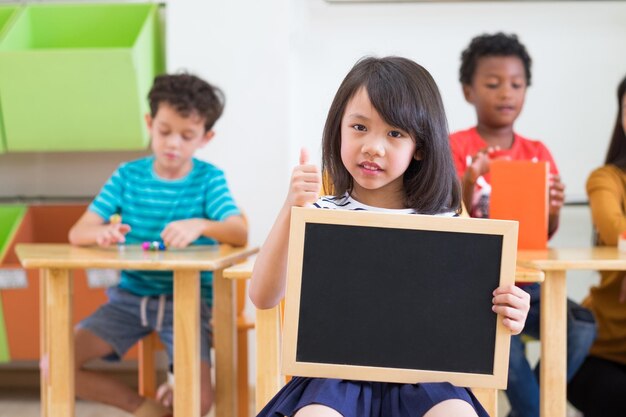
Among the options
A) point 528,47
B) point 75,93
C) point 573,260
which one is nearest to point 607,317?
point 573,260

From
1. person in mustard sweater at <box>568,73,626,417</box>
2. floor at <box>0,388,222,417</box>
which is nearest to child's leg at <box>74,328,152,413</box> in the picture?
floor at <box>0,388,222,417</box>

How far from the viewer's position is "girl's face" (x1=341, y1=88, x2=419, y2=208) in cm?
137

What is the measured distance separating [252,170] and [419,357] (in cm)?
178

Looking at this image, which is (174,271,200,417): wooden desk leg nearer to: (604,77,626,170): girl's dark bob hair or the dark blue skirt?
the dark blue skirt

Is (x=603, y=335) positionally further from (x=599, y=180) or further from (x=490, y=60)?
(x=490, y=60)

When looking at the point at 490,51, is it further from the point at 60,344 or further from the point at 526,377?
the point at 60,344

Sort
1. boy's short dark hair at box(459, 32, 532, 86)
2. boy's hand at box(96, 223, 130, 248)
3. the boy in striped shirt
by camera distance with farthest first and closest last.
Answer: boy's short dark hair at box(459, 32, 532, 86)
the boy in striped shirt
boy's hand at box(96, 223, 130, 248)

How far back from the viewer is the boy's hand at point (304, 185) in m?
1.31

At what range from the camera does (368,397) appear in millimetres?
1283

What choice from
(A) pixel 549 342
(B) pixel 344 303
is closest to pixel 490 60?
(A) pixel 549 342

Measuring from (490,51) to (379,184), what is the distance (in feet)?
4.36

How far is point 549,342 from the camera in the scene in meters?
1.83

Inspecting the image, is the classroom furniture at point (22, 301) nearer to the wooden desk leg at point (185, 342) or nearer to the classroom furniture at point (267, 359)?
the wooden desk leg at point (185, 342)

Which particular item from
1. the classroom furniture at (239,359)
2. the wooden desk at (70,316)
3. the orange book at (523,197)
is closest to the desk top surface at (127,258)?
the wooden desk at (70,316)
